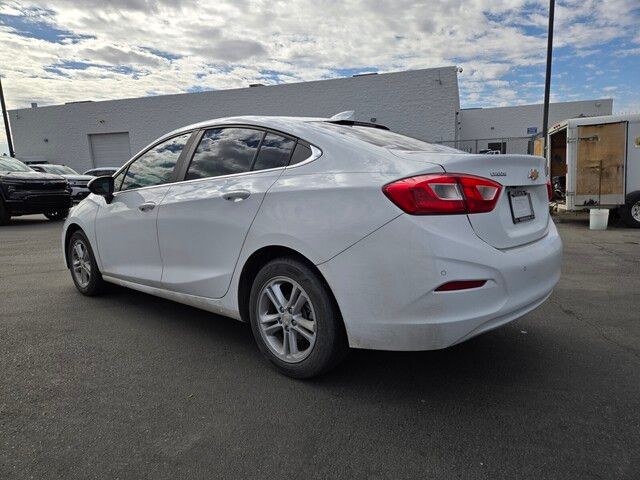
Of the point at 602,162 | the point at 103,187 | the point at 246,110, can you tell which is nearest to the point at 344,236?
the point at 103,187

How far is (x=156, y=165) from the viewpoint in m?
4.05

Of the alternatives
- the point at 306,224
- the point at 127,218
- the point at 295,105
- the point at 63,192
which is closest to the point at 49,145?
the point at 295,105

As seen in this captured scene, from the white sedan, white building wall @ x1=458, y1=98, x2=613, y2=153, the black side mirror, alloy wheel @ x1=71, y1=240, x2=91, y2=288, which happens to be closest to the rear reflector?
the white sedan

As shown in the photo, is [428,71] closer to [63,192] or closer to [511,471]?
[63,192]

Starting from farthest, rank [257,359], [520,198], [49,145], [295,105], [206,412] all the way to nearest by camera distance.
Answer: [49,145], [295,105], [257,359], [520,198], [206,412]

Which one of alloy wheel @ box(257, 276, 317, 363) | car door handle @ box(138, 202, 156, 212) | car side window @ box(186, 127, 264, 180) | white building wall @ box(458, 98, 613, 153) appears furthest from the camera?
white building wall @ box(458, 98, 613, 153)

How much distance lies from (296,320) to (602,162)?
10057 mm

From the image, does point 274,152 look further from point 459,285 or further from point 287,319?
point 459,285

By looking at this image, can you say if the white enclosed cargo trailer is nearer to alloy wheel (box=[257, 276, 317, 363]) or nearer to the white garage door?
alloy wheel (box=[257, 276, 317, 363])

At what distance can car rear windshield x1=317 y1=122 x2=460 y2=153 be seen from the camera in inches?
114

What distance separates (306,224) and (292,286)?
0.44m

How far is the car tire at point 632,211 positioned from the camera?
1020 centimetres

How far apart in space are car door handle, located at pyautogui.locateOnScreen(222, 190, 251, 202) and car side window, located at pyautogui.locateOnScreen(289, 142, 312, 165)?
14.4 inches

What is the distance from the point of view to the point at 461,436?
2.33 m
